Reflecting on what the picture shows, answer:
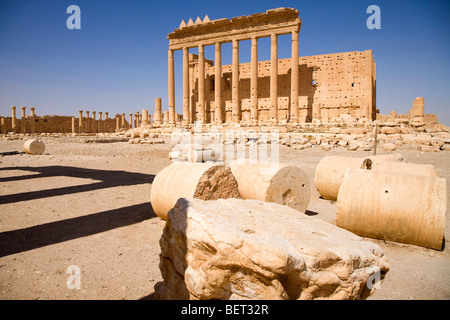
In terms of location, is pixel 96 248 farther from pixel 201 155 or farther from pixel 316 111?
pixel 316 111

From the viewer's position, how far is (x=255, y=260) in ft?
6.20

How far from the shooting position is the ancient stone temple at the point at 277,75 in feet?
82.3

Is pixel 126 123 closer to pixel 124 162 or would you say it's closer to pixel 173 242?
pixel 124 162

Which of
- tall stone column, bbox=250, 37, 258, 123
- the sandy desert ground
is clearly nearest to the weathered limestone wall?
tall stone column, bbox=250, 37, 258, 123

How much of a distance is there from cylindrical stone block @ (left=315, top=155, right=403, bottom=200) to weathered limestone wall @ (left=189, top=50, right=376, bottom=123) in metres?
20.8

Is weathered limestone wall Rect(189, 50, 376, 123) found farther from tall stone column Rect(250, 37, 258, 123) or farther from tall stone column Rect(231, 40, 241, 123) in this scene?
tall stone column Rect(250, 37, 258, 123)

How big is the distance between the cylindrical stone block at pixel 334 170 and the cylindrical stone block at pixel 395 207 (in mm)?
1893

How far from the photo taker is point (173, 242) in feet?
7.91

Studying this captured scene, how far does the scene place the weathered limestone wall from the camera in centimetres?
2713

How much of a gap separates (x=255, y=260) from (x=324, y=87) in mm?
29982

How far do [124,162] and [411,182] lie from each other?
10.7 metres
